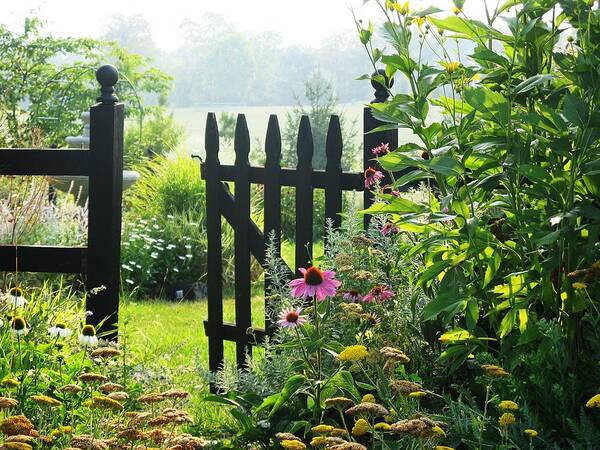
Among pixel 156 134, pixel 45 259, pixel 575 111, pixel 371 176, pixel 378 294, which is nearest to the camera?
pixel 575 111

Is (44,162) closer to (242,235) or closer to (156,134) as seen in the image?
(242,235)

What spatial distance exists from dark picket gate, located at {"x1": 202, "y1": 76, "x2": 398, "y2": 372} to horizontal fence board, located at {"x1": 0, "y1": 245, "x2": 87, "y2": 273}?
0.73m

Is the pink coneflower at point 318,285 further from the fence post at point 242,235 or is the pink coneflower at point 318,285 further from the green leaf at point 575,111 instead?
the fence post at point 242,235

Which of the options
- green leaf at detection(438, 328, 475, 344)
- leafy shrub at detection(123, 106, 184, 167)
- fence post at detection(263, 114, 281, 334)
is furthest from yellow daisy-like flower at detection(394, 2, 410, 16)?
leafy shrub at detection(123, 106, 184, 167)

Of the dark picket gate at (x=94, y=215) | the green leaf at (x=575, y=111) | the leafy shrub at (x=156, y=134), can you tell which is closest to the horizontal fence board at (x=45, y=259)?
the dark picket gate at (x=94, y=215)

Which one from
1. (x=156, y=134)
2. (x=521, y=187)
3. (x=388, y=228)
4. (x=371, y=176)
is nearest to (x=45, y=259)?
(x=371, y=176)

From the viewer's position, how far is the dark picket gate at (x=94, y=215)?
4715mm

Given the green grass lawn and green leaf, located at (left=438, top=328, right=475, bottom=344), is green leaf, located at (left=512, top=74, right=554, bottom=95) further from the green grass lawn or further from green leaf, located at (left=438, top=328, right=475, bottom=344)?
the green grass lawn

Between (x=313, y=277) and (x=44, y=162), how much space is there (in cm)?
255

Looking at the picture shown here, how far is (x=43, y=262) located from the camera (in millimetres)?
4711

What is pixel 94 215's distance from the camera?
4.79 metres

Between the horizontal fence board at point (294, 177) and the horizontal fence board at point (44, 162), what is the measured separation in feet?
2.45

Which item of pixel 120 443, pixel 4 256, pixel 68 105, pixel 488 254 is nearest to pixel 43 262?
pixel 4 256

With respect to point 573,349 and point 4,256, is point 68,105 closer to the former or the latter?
point 4,256
